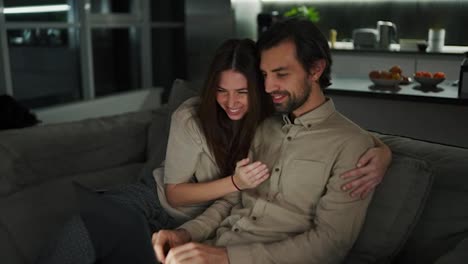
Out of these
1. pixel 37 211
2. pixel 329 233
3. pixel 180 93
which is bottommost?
pixel 37 211

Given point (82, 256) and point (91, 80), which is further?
point (91, 80)

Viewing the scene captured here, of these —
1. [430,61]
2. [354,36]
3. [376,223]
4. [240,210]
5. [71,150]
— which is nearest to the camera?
[376,223]

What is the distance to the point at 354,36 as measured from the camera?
4.89m

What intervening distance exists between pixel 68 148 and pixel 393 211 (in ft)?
4.19

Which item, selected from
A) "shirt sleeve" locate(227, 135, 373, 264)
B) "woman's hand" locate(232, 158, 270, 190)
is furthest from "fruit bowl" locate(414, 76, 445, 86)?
"woman's hand" locate(232, 158, 270, 190)

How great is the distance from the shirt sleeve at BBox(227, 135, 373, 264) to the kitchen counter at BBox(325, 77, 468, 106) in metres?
1.37

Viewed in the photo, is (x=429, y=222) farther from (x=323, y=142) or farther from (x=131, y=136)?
(x=131, y=136)

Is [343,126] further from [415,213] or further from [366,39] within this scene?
[366,39]

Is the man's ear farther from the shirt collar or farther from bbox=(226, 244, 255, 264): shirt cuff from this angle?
bbox=(226, 244, 255, 264): shirt cuff

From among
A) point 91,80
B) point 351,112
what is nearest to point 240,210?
point 351,112

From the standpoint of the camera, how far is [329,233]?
1.26 m

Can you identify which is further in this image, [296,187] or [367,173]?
[296,187]

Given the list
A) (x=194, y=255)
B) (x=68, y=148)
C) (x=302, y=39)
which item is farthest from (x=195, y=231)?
(x=68, y=148)

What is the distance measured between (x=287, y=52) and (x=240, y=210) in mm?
491
